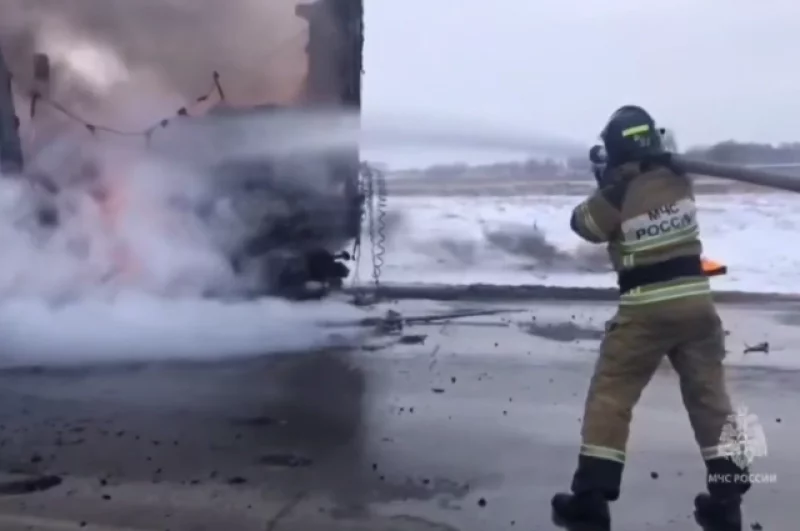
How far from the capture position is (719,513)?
159 inches

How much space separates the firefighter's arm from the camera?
13.6 ft

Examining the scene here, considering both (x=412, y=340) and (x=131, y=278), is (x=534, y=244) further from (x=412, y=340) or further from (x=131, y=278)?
(x=131, y=278)

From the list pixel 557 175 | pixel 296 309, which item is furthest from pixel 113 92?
pixel 557 175

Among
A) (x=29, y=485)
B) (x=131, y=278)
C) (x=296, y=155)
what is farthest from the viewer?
(x=296, y=155)

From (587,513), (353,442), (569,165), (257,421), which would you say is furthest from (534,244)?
(587,513)

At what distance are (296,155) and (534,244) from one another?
324 cm

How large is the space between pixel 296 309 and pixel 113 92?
2.52 m

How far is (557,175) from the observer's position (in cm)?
890

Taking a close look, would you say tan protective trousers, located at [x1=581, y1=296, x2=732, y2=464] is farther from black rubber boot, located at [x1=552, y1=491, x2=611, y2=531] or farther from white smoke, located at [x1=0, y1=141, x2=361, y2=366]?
white smoke, located at [x1=0, y1=141, x2=361, y2=366]

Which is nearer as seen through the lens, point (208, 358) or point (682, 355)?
point (682, 355)

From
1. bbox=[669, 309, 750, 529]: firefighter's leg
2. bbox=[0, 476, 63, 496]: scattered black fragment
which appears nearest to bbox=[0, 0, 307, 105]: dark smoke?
bbox=[0, 476, 63, 496]: scattered black fragment

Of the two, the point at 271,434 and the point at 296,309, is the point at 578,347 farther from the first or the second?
the point at 271,434

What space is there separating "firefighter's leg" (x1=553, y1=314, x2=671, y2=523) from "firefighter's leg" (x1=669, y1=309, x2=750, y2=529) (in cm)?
12

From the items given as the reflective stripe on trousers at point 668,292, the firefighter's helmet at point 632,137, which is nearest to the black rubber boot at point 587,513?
the reflective stripe on trousers at point 668,292
